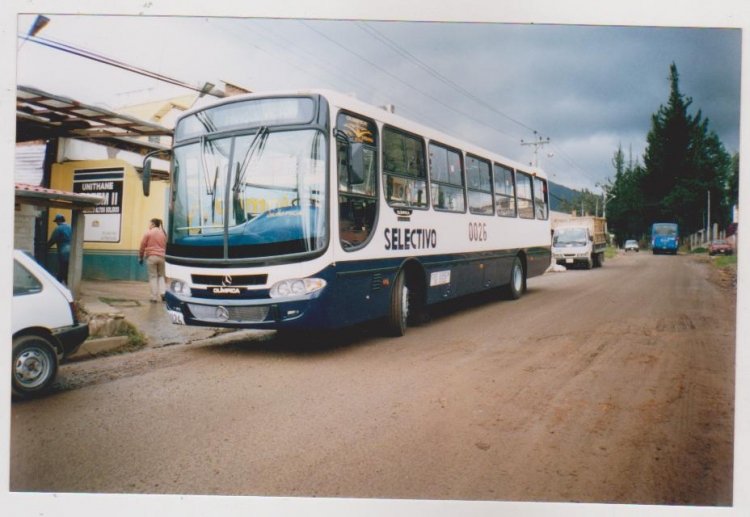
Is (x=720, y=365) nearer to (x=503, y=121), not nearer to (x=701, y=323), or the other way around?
(x=701, y=323)

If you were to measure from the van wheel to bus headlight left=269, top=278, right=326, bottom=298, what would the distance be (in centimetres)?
177

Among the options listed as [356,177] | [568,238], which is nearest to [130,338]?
[356,177]

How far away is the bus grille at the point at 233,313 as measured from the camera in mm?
4902

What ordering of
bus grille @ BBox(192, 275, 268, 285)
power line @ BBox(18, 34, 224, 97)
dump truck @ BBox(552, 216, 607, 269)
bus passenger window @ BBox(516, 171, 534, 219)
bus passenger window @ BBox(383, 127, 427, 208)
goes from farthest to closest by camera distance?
dump truck @ BBox(552, 216, 607, 269) → bus passenger window @ BBox(516, 171, 534, 219) → bus passenger window @ BBox(383, 127, 427, 208) → bus grille @ BBox(192, 275, 268, 285) → power line @ BBox(18, 34, 224, 97)

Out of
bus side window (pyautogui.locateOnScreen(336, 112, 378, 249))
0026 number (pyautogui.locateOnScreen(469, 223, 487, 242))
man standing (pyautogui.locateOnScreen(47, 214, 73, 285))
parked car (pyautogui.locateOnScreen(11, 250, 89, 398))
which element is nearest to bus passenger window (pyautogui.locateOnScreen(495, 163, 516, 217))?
0026 number (pyautogui.locateOnScreen(469, 223, 487, 242))

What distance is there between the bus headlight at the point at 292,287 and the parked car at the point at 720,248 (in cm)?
330

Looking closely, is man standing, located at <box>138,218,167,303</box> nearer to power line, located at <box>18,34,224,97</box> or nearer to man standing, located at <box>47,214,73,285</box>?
man standing, located at <box>47,214,73,285</box>

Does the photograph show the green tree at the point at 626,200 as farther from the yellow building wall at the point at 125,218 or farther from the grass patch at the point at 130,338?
the grass patch at the point at 130,338

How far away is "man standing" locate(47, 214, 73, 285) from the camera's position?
404 cm

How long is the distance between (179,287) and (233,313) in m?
0.63

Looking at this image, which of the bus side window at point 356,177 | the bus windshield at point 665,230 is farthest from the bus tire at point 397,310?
the bus windshield at point 665,230

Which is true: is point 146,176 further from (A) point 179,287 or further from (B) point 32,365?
(B) point 32,365

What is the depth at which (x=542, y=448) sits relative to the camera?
3.37 metres

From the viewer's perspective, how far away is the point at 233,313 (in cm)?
495
